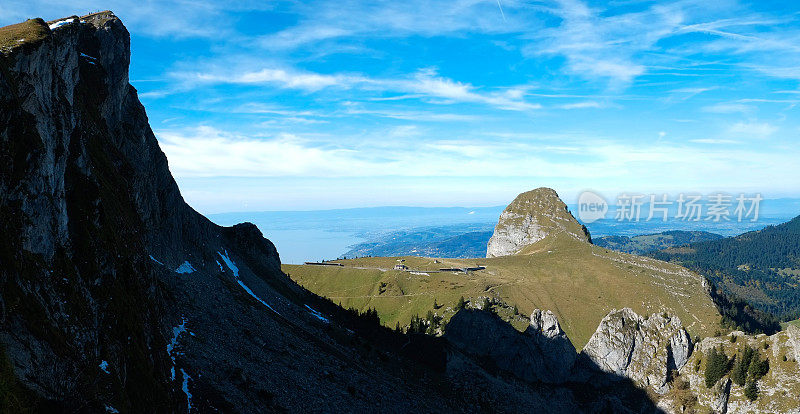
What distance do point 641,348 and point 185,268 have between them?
6034 inches

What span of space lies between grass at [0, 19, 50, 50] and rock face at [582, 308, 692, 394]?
549ft

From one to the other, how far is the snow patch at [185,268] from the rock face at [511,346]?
238 ft

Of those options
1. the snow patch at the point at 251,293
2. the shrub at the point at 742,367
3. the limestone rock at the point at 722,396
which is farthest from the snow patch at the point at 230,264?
the shrub at the point at 742,367

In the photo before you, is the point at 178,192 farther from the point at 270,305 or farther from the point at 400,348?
the point at 400,348

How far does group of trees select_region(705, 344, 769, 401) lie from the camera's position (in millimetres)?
113875

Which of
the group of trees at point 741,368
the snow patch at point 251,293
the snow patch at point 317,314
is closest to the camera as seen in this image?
the snow patch at point 251,293

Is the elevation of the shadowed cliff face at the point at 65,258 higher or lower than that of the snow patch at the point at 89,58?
lower

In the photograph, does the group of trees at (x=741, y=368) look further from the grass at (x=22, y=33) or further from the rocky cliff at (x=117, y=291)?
the grass at (x=22, y=33)

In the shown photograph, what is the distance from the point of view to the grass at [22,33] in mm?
29269

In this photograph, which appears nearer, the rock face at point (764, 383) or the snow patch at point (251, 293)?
the snow patch at point (251, 293)

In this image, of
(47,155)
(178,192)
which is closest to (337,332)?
(178,192)

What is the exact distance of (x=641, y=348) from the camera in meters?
149

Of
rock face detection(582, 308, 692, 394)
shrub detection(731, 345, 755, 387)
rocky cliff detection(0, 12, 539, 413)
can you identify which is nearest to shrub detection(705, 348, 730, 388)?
shrub detection(731, 345, 755, 387)

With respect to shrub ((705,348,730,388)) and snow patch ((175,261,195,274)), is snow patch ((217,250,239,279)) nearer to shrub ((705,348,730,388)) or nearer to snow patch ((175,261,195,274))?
snow patch ((175,261,195,274))
